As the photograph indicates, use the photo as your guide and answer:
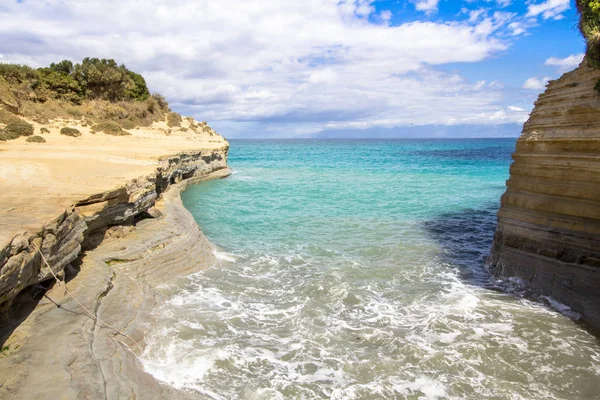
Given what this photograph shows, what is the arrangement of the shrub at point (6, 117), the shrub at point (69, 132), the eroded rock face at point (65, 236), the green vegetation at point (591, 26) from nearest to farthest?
the eroded rock face at point (65, 236)
the green vegetation at point (591, 26)
the shrub at point (6, 117)
the shrub at point (69, 132)

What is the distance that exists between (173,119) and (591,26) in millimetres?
35541

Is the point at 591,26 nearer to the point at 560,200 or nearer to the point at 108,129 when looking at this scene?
the point at 560,200

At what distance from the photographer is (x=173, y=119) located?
39188mm

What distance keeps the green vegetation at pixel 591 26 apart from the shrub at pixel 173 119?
3371cm

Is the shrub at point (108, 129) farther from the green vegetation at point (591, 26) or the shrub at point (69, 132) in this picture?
the green vegetation at point (591, 26)

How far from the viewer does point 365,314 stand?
8344mm

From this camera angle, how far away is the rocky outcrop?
8789 mm

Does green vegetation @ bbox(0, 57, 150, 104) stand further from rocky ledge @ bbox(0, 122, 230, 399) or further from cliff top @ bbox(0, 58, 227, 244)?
rocky ledge @ bbox(0, 122, 230, 399)

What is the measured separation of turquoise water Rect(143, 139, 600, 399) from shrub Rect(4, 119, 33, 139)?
13526mm

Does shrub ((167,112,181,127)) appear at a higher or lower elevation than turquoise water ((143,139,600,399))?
higher

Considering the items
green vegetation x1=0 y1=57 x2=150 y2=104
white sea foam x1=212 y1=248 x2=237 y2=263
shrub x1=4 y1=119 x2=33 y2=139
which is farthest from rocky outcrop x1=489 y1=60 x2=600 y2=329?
green vegetation x1=0 y1=57 x2=150 y2=104

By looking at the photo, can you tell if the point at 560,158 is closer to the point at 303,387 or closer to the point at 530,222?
the point at 530,222

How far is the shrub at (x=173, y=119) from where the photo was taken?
125 ft

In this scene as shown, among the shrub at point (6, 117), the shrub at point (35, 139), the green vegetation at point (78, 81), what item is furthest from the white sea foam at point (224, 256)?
the green vegetation at point (78, 81)
